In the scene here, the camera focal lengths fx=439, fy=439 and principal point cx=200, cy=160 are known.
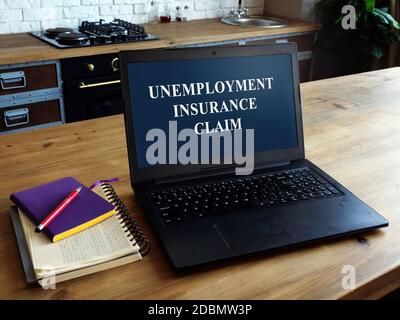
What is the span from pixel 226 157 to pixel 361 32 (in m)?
2.68

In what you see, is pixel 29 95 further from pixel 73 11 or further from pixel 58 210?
pixel 58 210

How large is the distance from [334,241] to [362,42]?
2.81 m

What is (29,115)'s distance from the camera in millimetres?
2182

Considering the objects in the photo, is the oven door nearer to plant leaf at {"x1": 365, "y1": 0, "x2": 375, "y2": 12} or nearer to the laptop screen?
the laptop screen

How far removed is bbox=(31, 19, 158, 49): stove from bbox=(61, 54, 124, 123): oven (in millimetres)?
93

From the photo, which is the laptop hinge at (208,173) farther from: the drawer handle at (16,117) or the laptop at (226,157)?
the drawer handle at (16,117)

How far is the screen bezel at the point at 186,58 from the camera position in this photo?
2.82 feet

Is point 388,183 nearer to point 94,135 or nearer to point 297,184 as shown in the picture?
point 297,184

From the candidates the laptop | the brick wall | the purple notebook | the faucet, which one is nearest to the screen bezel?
the laptop

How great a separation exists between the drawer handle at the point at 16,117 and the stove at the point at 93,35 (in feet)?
1.22
